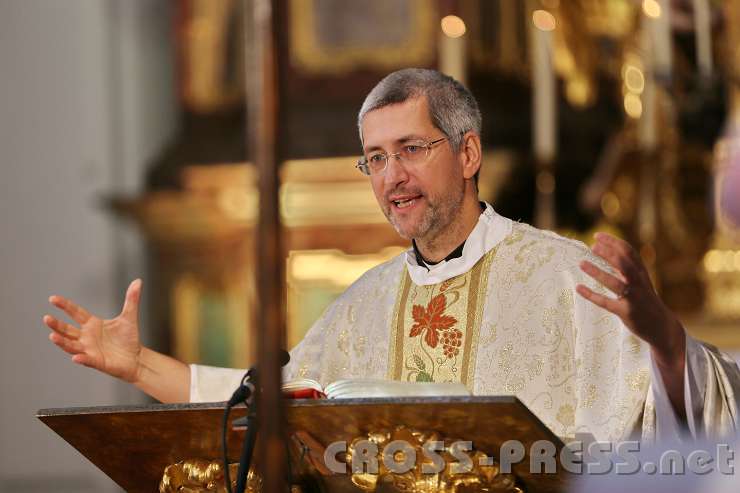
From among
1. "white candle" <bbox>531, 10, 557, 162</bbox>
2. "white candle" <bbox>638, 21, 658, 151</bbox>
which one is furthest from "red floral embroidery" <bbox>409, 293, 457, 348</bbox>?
"white candle" <bbox>638, 21, 658, 151</bbox>

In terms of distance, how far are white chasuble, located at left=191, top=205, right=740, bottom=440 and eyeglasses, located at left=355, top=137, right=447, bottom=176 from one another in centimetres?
25

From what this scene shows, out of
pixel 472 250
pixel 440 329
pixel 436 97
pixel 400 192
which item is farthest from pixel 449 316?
pixel 436 97

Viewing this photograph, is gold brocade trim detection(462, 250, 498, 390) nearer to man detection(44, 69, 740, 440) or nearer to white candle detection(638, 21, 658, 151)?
man detection(44, 69, 740, 440)

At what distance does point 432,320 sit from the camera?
12.0 ft

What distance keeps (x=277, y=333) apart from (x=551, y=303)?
51.5 inches

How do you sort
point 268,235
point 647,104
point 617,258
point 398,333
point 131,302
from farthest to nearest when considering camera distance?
point 647,104 → point 398,333 → point 131,302 → point 617,258 → point 268,235

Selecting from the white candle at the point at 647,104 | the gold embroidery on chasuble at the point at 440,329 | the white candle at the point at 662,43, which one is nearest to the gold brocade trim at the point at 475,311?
the gold embroidery on chasuble at the point at 440,329

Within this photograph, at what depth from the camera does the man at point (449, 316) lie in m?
3.29

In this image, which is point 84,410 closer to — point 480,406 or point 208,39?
point 480,406

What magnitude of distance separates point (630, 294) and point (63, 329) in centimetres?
126

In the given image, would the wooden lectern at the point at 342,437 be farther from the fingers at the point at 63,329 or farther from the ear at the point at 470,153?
the ear at the point at 470,153

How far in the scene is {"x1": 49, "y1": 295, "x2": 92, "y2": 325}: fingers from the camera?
3.31 metres

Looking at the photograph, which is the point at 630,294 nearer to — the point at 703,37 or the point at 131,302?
the point at 131,302

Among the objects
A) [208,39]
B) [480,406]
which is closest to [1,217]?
[208,39]
